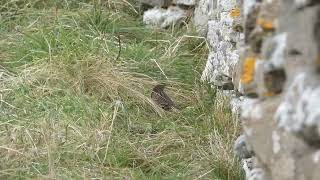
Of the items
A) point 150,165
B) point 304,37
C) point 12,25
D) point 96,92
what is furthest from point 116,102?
point 304,37

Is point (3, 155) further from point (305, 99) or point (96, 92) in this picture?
point (305, 99)

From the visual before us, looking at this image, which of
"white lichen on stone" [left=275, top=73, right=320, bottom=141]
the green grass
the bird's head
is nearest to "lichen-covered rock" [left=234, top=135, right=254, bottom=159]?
the green grass

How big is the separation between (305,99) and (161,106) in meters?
2.60

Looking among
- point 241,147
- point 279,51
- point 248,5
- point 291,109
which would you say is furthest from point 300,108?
point 241,147

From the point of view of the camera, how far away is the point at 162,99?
437cm

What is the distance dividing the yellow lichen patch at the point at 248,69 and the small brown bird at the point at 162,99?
2138 mm

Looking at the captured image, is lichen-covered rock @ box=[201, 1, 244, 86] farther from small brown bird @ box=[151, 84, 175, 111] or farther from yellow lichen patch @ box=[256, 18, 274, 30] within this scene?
yellow lichen patch @ box=[256, 18, 274, 30]

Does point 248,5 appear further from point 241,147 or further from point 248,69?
point 241,147

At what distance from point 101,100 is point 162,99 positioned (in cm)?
34

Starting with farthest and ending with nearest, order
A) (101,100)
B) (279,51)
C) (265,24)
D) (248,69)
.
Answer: (101,100) < (248,69) < (265,24) < (279,51)

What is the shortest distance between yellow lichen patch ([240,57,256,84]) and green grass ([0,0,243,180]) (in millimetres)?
1263

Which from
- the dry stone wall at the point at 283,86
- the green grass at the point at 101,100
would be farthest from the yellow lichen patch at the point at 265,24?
the green grass at the point at 101,100

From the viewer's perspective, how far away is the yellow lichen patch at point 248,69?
2.17 metres

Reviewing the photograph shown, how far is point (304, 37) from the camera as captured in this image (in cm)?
177
